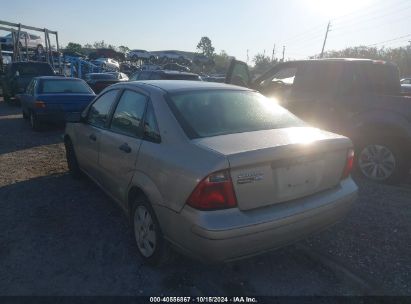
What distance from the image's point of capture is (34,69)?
15.0 metres

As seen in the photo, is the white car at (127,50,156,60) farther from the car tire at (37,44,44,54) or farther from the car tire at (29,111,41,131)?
the car tire at (29,111,41,131)

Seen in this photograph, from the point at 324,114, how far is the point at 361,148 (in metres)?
0.81

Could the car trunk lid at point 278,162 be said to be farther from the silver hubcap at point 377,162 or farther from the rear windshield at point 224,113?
the silver hubcap at point 377,162

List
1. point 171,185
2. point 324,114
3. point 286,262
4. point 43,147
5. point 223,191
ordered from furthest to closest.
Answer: point 43,147, point 324,114, point 286,262, point 171,185, point 223,191

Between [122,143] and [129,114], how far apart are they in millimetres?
317

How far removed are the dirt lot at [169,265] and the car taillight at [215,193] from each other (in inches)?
33.9

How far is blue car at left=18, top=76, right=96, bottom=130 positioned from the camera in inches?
348

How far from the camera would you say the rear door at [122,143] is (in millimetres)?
3273

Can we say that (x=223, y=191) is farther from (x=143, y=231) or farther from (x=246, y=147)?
(x=143, y=231)

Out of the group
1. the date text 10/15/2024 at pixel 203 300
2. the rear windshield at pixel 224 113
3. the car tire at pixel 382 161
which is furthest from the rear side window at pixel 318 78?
the date text 10/15/2024 at pixel 203 300

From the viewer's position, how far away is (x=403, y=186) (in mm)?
5320

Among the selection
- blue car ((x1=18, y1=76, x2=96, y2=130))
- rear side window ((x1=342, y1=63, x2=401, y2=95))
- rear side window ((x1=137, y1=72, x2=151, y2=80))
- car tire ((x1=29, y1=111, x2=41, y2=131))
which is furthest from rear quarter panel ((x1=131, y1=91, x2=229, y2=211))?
rear side window ((x1=137, y1=72, x2=151, y2=80))

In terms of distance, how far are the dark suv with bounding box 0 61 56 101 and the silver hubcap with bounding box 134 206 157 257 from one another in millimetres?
13310

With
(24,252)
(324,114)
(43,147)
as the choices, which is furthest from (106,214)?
(43,147)
